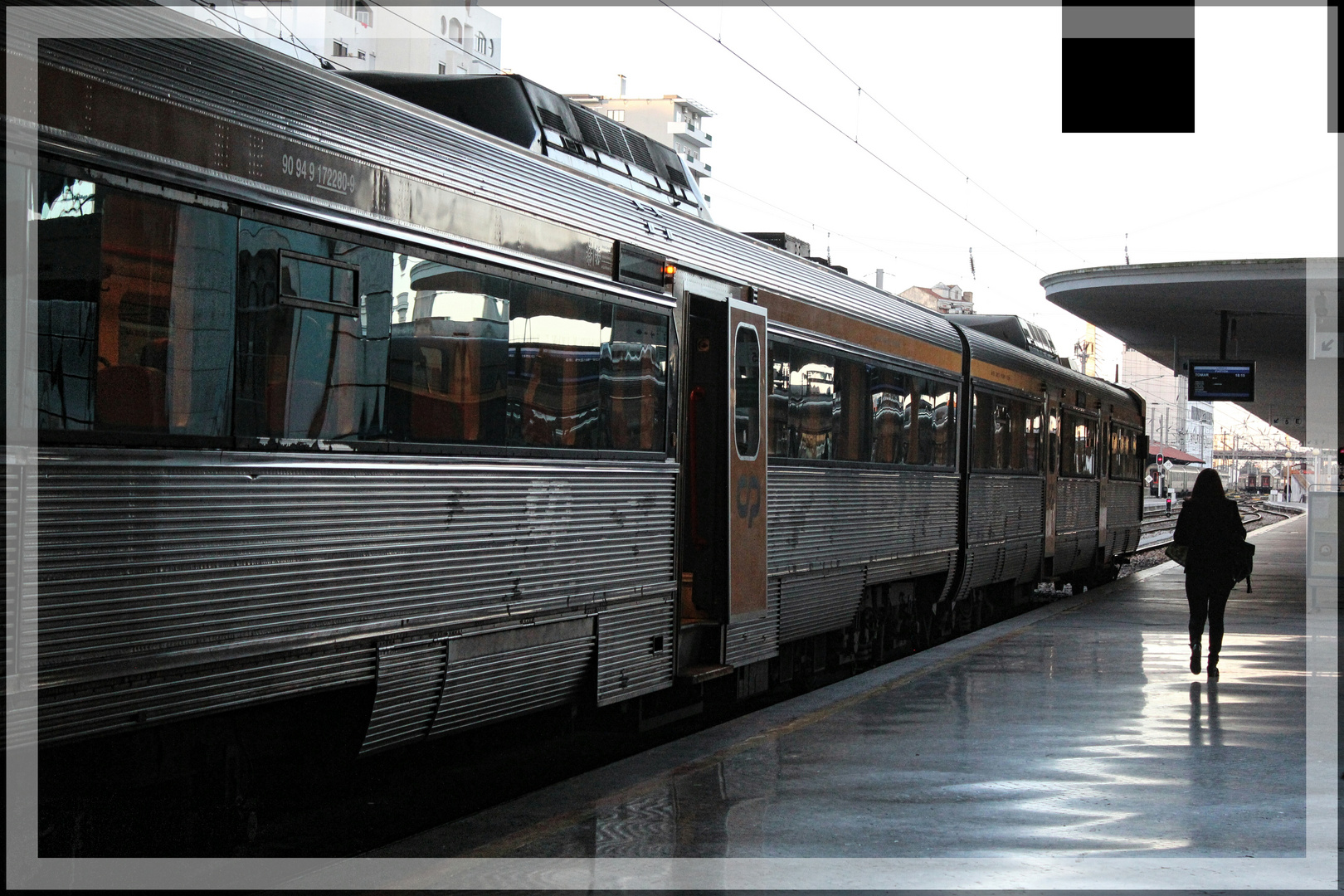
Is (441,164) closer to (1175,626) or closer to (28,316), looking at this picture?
(28,316)

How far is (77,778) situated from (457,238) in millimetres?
2856

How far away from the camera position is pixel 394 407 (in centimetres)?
625

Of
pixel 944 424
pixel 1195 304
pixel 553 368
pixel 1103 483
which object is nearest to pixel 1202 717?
pixel 553 368

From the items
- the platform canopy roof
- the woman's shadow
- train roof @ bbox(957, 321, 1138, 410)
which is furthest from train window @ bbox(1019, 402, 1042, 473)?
the woman's shadow

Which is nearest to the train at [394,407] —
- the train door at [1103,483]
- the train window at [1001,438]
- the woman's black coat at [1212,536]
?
the woman's black coat at [1212,536]

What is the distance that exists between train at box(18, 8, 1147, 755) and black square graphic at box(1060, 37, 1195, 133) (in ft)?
8.66

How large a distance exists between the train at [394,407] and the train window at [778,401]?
38 mm

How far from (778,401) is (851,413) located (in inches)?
66.8

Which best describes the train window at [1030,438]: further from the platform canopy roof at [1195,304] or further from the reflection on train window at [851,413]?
the reflection on train window at [851,413]

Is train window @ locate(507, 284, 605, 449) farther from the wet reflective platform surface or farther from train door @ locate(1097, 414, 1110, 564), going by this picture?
train door @ locate(1097, 414, 1110, 564)

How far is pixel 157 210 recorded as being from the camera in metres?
5.00

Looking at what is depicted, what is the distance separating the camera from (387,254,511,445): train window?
6.32 m

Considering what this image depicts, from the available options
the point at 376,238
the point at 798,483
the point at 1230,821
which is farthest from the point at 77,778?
the point at 798,483

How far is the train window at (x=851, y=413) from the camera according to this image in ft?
38.4
